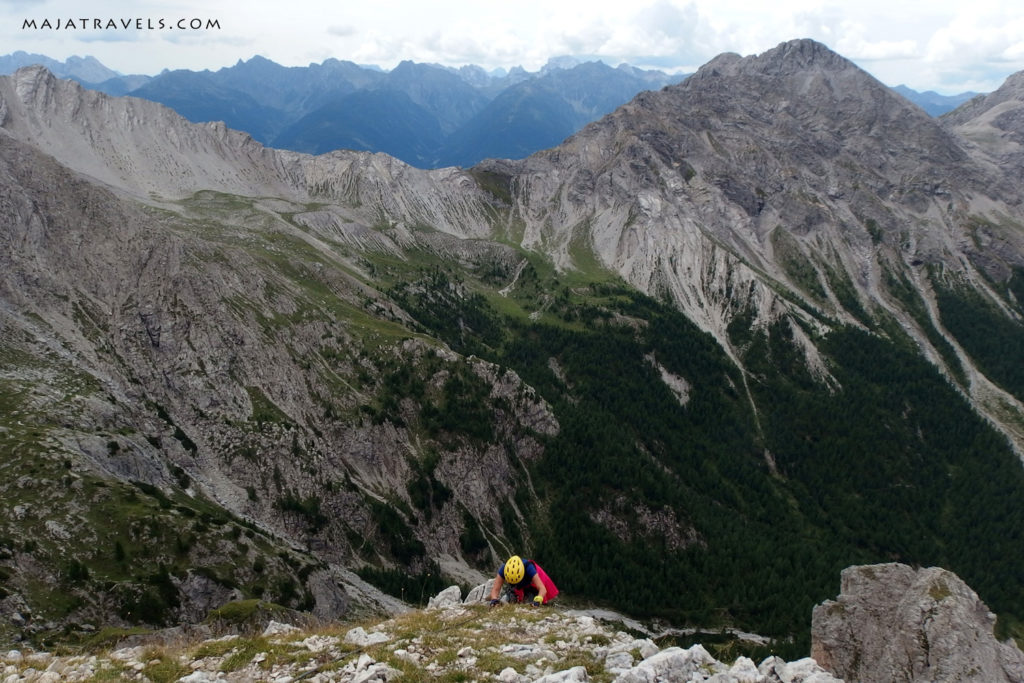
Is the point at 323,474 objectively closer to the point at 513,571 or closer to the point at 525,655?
the point at 513,571

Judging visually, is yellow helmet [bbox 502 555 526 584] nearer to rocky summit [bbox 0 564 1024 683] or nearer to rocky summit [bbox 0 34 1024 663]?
rocky summit [bbox 0 564 1024 683]

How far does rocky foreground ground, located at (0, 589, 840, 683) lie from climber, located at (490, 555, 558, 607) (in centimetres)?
199

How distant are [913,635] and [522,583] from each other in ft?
70.0

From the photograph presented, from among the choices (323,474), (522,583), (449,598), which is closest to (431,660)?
(522,583)

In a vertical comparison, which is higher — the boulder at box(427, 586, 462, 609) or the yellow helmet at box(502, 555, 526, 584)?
the yellow helmet at box(502, 555, 526, 584)

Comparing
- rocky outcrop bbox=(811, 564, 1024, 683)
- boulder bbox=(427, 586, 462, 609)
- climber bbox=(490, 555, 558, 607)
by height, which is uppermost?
climber bbox=(490, 555, 558, 607)

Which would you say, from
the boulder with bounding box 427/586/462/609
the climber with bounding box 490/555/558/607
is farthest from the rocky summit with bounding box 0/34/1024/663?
the climber with bounding box 490/555/558/607

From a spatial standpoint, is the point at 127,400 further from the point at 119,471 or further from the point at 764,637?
the point at 764,637

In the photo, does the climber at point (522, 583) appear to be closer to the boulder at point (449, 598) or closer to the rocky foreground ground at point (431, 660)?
the rocky foreground ground at point (431, 660)

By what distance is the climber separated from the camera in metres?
28.0

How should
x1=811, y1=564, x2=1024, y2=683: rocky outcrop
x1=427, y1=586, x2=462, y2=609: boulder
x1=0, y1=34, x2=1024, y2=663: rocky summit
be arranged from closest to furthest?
x1=811, y1=564, x2=1024, y2=683: rocky outcrop, x1=427, y1=586, x2=462, y2=609: boulder, x1=0, y1=34, x2=1024, y2=663: rocky summit

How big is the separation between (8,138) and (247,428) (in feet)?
268

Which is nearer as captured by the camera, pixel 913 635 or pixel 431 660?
pixel 431 660

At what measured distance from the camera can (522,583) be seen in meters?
28.8
